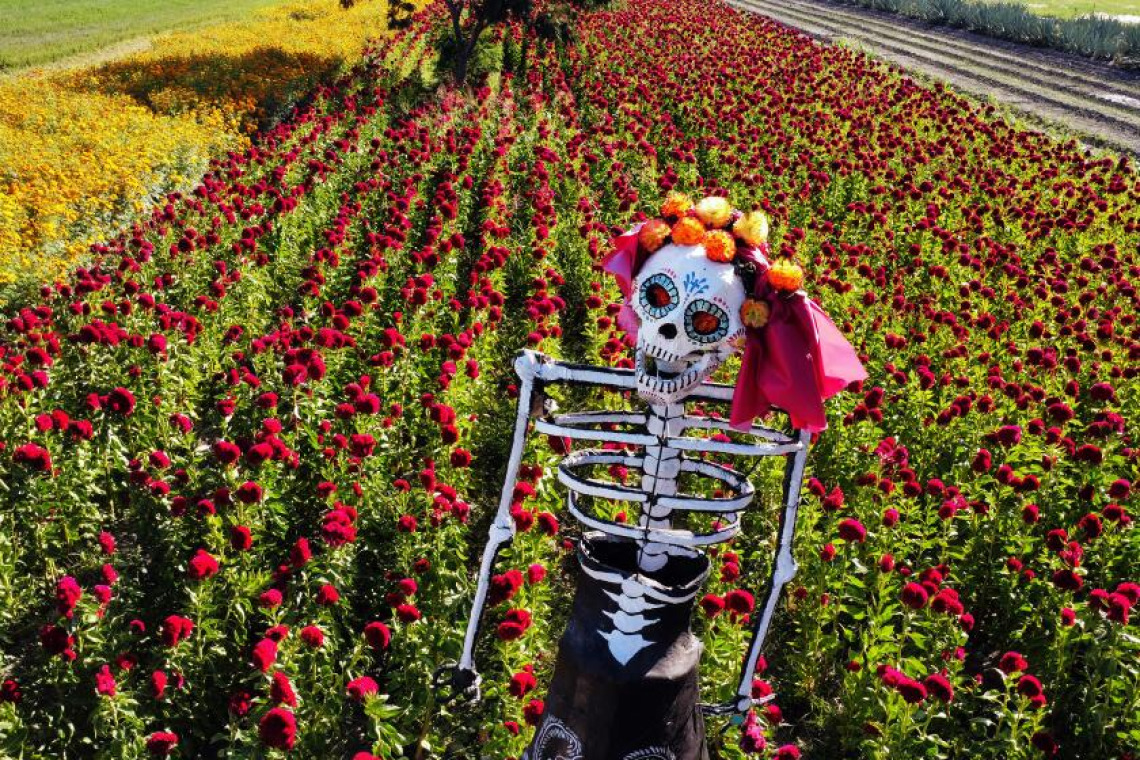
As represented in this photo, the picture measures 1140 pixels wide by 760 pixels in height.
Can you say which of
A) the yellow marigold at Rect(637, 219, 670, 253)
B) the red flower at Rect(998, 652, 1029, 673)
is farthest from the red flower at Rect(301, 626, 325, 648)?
the red flower at Rect(998, 652, 1029, 673)

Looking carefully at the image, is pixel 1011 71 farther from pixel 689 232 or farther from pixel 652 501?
pixel 652 501

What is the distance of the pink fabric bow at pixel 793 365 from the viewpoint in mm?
2508

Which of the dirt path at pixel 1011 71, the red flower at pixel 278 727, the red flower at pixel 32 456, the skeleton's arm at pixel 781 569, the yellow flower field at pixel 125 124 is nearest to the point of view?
the skeleton's arm at pixel 781 569

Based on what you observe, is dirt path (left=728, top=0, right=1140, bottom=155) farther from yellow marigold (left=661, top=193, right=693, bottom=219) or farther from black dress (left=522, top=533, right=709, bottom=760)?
black dress (left=522, top=533, right=709, bottom=760)

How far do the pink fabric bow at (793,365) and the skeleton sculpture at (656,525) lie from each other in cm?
6

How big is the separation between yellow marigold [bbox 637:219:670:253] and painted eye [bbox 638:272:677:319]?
0.40ft

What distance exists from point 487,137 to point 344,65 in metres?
10.3

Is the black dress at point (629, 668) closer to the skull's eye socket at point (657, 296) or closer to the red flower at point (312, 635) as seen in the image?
the skull's eye socket at point (657, 296)

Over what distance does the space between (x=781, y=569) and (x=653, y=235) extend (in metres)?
Result: 1.07

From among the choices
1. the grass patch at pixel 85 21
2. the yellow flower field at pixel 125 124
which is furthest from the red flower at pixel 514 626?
the grass patch at pixel 85 21

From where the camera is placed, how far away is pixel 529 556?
4336 millimetres

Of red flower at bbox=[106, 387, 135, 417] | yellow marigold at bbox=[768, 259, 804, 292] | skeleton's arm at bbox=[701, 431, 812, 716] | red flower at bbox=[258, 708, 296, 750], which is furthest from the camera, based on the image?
red flower at bbox=[106, 387, 135, 417]

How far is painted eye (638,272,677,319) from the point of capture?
2623 mm

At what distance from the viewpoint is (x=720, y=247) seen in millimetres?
2607
